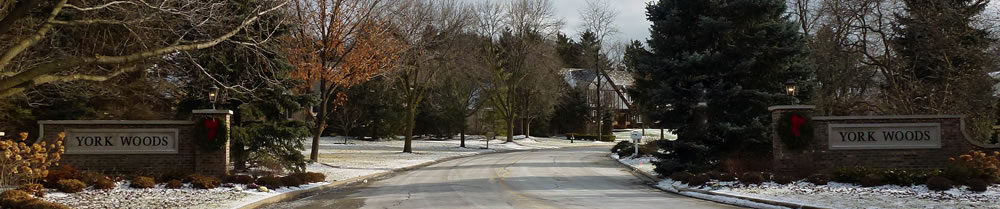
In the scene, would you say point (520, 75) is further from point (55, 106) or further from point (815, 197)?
point (815, 197)

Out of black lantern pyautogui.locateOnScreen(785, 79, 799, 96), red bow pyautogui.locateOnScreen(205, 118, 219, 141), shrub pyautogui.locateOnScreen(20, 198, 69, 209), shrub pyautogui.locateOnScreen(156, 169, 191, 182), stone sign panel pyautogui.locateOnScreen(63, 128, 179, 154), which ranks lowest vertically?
shrub pyautogui.locateOnScreen(20, 198, 69, 209)

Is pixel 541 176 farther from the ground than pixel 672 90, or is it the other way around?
pixel 672 90

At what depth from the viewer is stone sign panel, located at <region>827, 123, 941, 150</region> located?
52.1ft

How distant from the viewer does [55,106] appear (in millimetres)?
20781

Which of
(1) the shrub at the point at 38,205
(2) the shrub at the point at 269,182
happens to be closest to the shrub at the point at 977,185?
(2) the shrub at the point at 269,182

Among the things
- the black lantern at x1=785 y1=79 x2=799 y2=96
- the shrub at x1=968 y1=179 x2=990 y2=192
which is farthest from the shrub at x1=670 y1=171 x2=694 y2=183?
the shrub at x1=968 y1=179 x2=990 y2=192

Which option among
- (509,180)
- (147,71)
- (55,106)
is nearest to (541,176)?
(509,180)

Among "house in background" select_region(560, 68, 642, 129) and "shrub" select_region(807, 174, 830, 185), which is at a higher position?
"house in background" select_region(560, 68, 642, 129)

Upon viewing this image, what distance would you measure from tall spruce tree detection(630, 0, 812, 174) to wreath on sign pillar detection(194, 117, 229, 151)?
10.8m

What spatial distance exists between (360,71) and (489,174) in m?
7.35

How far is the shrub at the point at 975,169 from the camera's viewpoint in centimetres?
1315

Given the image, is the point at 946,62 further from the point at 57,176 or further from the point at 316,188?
the point at 57,176

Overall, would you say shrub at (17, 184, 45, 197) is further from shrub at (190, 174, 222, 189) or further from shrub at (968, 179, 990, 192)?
shrub at (968, 179, 990, 192)

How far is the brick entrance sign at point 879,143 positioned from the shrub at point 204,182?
1222cm
